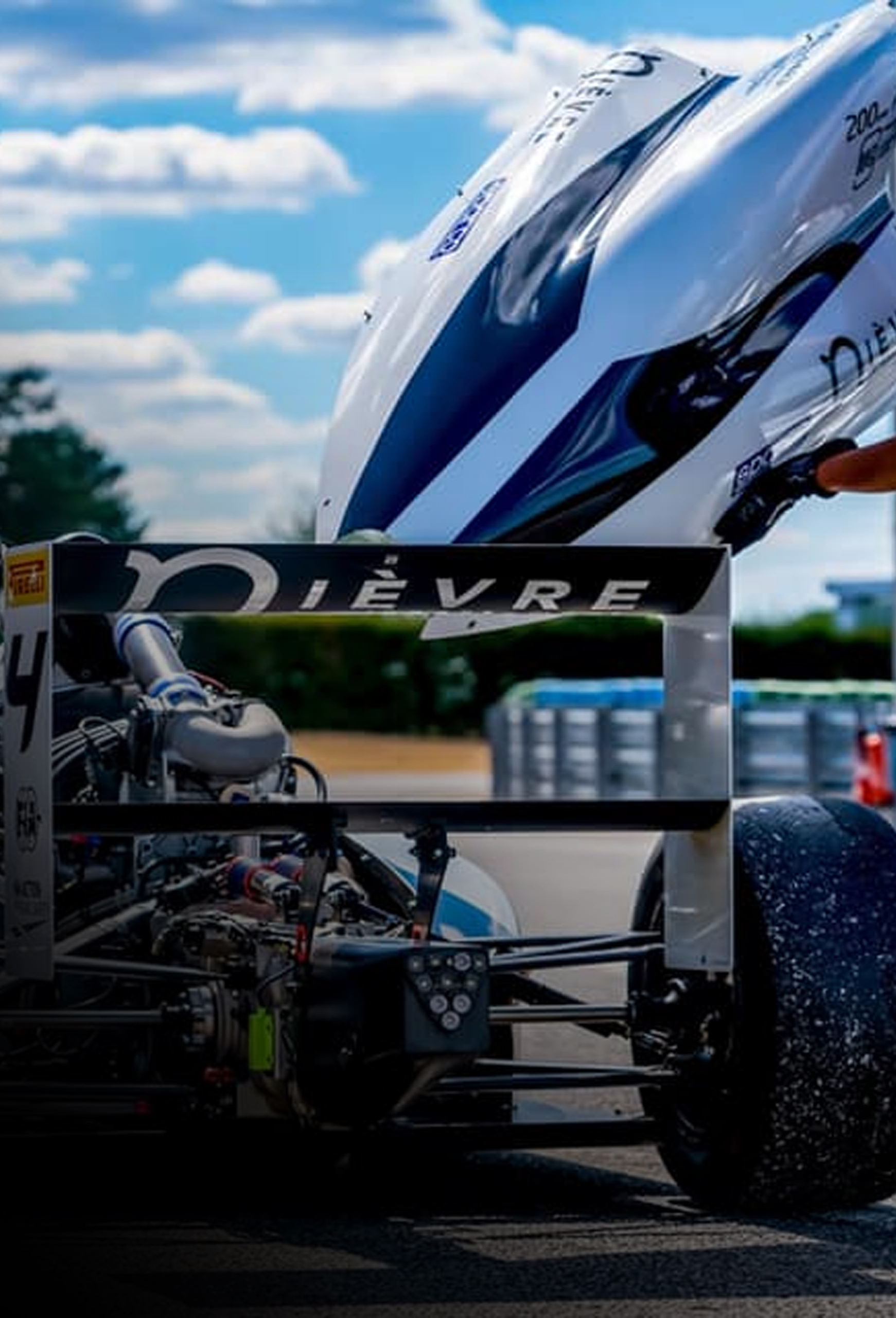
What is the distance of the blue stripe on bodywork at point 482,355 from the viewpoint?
8.70 m

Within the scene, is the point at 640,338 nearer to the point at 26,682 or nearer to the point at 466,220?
the point at 466,220

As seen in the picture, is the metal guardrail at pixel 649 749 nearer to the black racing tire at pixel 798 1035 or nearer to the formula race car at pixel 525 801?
the formula race car at pixel 525 801

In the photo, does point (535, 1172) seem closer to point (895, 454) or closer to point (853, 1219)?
point (853, 1219)

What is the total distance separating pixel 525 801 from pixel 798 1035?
80cm

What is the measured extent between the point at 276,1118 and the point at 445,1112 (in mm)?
889

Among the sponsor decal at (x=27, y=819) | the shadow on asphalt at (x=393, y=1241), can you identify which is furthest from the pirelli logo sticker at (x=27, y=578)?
the shadow on asphalt at (x=393, y=1241)

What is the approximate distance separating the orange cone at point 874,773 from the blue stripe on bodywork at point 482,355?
700 inches

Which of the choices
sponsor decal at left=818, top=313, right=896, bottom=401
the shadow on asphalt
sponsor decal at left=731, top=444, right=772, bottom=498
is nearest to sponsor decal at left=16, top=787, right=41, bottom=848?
the shadow on asphalt

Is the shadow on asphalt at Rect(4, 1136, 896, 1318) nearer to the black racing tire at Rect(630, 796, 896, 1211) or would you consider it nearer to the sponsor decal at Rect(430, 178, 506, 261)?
the black racing tire at Rect(630, 796, 896, 1211)

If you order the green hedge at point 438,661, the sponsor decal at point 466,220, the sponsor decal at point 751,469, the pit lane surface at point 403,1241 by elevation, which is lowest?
the pit lane surface at point 403,1241

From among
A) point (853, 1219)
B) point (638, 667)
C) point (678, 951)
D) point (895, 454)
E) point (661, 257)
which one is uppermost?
point (638, 667)

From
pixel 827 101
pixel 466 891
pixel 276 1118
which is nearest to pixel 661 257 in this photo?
pixel 827 101

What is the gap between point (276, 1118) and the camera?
6582mm

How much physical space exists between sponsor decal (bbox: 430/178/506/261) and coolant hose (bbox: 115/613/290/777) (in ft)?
6.43
